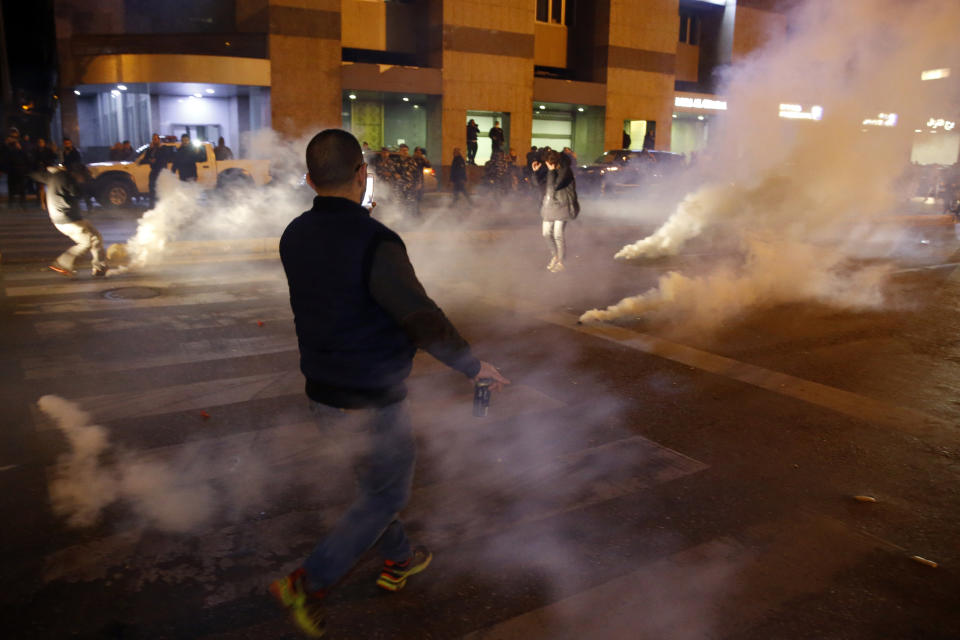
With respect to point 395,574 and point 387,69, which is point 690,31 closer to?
point 387,69

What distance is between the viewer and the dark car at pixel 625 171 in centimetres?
2506

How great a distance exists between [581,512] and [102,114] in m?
29.1

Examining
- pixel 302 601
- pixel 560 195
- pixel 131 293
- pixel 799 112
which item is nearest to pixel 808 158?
pixel 799 112

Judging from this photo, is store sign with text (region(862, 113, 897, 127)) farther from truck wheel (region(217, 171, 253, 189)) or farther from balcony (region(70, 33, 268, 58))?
balcony (region(70, 33, 268, 58))

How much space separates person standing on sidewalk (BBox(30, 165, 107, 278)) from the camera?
9289 mm

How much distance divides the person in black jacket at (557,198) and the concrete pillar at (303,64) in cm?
1694

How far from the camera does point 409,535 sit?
130 inches

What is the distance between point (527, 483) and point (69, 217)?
8.17 meters

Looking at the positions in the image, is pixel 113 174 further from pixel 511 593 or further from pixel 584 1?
pixel 584 1

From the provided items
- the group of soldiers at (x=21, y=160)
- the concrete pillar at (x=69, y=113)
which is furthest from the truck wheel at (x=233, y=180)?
the concrete pillar at (x=69, y=113)

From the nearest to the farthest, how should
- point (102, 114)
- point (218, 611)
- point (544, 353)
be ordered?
point (218, 611)
point (544, 353)
point (102, 114)

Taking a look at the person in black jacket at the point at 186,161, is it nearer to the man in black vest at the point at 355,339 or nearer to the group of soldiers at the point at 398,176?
the group of soldiers at the point at 398,176

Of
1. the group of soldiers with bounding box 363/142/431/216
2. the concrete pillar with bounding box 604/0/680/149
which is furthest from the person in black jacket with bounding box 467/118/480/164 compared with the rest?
the group of soldiers with bounding box 363/142/431/216

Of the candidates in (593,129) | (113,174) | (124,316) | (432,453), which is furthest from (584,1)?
(432,453)
